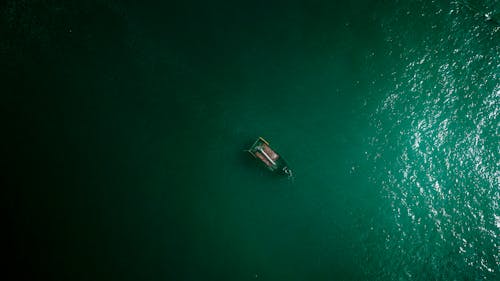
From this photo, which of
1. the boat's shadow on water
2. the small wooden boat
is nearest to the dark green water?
the boat's shadow on water

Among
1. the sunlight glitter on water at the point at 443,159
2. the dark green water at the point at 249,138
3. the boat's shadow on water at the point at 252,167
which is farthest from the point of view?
the sunlight glitter on water at the point at 443,159

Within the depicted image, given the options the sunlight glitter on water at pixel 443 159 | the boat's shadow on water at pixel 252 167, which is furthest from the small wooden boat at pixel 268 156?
the sunlight glitter on water at pixel 443 159

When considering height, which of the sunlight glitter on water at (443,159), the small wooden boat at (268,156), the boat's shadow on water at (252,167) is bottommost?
the boat's shadow on water at (252,167)

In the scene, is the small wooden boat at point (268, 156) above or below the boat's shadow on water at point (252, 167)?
above

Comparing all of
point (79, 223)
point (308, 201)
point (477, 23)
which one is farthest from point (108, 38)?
point (477, 23)

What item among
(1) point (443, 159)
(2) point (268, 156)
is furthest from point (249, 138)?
(1) point (443, 159)

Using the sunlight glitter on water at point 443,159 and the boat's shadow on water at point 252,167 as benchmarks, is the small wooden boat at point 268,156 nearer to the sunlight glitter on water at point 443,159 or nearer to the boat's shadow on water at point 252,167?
the boat's shadow on water at point 252,167
